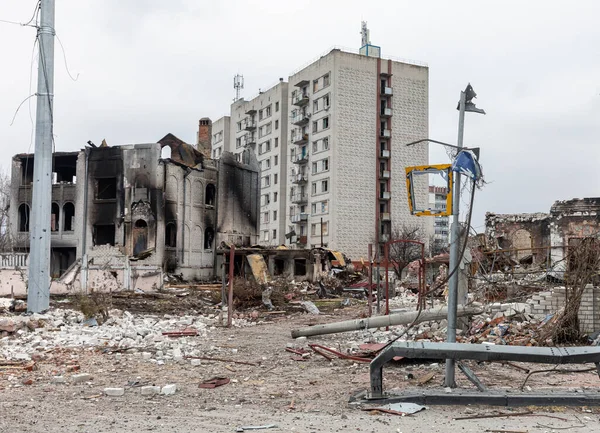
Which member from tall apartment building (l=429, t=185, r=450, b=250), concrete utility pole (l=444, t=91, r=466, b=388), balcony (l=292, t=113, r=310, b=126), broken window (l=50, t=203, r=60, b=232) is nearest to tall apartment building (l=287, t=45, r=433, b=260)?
balcony (l=292, t=113, r=310, b=126)

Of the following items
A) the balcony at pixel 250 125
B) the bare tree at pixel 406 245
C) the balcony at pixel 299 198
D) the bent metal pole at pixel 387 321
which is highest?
the balcony at pixel 250 125

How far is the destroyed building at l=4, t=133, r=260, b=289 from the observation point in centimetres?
3922

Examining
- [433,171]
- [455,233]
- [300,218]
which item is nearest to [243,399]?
[455,233]

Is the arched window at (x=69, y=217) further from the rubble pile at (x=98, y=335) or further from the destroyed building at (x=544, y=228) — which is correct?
the rubble pile at (x=98, y=335)

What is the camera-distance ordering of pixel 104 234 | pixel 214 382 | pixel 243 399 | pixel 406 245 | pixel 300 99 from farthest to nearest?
1. pixel 300 99
2. pixel 406 245
3. pixel 104 234
4. pixel 214 382
5. pixel 243 399

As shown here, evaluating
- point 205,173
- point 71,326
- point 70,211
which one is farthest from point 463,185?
point 70,211

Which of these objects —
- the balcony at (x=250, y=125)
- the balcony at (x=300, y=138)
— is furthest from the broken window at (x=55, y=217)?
the balcony at (x=250, y=125)

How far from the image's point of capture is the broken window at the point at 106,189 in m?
40.8

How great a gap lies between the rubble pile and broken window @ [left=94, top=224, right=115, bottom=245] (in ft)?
84.4

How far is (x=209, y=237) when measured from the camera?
42.8 m

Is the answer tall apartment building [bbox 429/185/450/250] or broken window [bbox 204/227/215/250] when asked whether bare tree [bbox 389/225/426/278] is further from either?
broken window [bbox 204/227/215/250]

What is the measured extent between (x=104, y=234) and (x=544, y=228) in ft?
91.0

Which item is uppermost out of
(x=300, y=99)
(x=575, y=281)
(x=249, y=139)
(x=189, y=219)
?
(x=300, y=99)

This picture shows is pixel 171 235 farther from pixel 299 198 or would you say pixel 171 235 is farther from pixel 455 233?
pixel 455 233
